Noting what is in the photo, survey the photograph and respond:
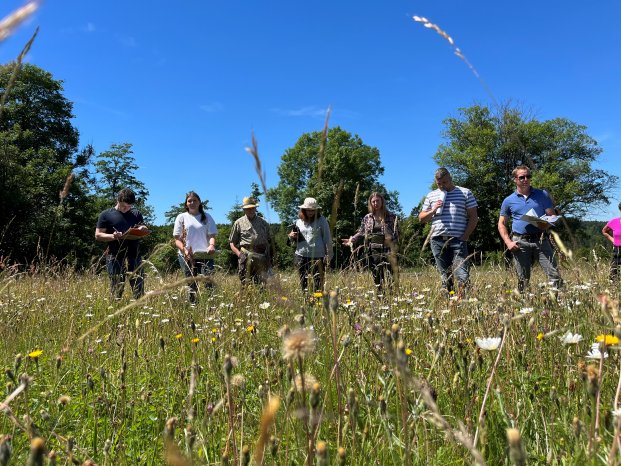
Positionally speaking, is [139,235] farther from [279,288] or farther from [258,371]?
[279,288]

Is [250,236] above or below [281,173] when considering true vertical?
below

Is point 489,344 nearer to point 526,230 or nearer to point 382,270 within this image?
point 382,270

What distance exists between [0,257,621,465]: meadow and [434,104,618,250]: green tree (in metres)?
31.4

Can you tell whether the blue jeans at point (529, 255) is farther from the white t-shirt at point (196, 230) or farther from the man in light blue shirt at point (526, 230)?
the white t-shirt at point (196, 230)

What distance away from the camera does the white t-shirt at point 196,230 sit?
552 cm

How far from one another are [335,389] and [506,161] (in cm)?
3729

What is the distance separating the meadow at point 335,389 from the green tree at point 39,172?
57.2ft

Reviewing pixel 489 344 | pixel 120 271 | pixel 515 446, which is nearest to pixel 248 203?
pixel 120 271

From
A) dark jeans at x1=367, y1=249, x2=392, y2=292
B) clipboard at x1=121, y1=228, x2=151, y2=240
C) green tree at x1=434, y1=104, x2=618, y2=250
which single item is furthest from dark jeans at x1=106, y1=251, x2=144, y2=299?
green tree at x1=434, y1=104, x2=618, y2=250

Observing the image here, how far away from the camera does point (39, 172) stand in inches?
878

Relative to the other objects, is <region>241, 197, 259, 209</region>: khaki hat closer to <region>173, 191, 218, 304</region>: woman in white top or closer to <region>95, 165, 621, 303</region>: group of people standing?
<region>95, 165, 621, 303</region>: group of people standing

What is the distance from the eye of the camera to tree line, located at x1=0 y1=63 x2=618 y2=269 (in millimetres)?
20516

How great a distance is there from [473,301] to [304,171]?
36857 millimetres

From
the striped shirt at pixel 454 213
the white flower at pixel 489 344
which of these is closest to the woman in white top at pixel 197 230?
the striped shirt at pixel 454 213
